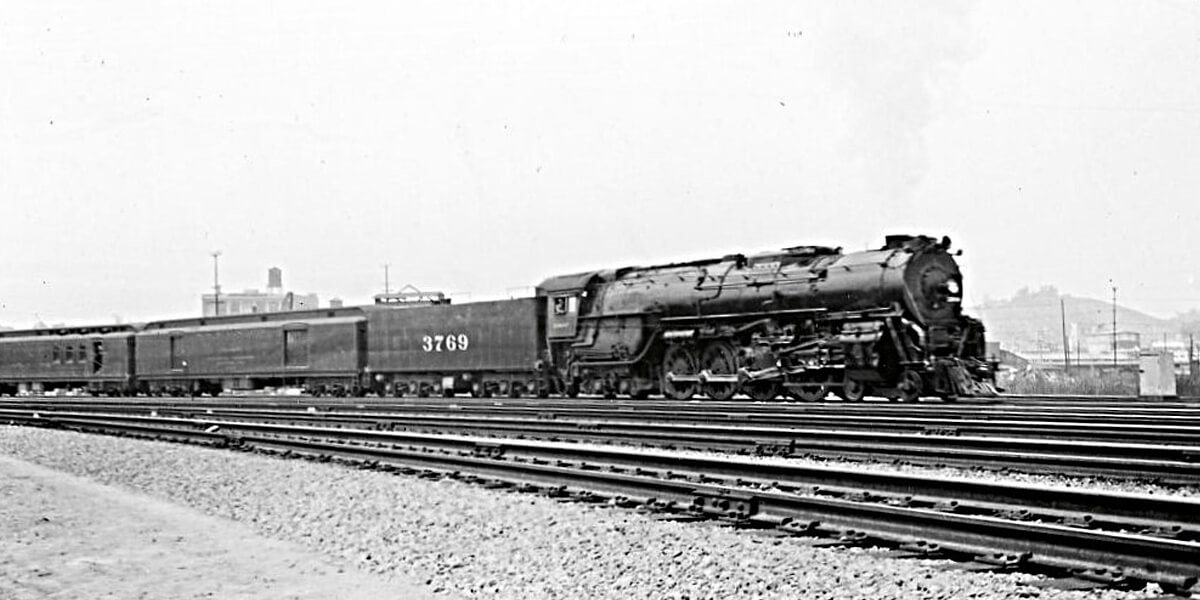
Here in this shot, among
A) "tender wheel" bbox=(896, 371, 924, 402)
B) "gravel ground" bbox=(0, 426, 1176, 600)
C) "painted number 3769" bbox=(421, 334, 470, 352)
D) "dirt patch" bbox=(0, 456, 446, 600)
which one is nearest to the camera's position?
"gravel ground" bbox=(0, 426, 1176, 600)

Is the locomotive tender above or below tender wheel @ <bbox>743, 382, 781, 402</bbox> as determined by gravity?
above

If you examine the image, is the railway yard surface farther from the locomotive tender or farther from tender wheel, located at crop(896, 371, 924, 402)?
the locomotive tender

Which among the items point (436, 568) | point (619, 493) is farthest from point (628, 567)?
point (619, 493)

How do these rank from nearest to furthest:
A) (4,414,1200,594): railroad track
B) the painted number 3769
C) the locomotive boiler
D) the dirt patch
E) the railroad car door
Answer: (4,414,1200,594): railroad track
the dirt patch
the locomotive boiler
the painted number 3769
the railroad car door

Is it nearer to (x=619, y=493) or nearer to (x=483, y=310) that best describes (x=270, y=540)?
(x=619, y=493)

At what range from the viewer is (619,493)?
9750mm

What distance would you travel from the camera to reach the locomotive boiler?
2058 cm

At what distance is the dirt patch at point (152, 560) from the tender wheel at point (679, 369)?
14.7m

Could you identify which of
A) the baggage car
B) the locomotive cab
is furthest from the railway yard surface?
the baggage car

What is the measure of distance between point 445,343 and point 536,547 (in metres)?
24.5

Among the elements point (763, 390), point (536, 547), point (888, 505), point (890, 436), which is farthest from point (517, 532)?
A: point (763, 390)

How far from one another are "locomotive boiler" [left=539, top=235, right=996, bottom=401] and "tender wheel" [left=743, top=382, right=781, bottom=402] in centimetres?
2

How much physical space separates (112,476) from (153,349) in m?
30.1

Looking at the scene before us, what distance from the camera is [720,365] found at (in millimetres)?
23484
